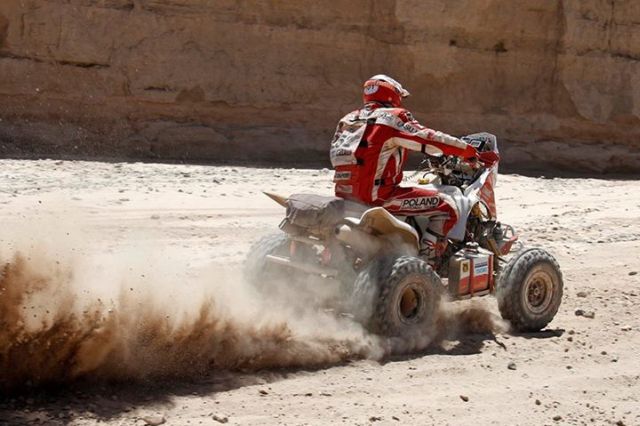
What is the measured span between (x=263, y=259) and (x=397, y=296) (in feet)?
3.97

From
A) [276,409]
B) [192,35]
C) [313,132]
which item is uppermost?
[192,35]

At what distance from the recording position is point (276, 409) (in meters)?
5.80

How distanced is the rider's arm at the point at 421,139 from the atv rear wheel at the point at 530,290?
1083 mm

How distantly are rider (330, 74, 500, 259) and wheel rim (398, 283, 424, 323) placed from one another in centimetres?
62

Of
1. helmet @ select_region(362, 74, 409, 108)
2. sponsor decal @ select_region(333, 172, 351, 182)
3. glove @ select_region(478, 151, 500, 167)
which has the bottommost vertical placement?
sponsor decal @ select_region(333, 172, 351, 182)

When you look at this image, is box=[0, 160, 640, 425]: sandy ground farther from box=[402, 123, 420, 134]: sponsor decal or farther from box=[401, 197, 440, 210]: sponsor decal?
box=[402, 123, 420, 134]: sponsor decal

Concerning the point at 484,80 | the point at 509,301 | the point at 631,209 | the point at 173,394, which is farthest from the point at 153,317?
the point at 484,80

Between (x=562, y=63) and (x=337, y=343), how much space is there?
14.1m

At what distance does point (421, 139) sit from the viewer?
7.43 meters

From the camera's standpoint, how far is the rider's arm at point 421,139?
24.3 ft

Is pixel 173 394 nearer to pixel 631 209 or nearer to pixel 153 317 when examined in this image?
pixel 153 317

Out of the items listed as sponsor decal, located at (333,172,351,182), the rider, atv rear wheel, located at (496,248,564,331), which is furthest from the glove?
sponsor decal, located at (333,172,351,182)

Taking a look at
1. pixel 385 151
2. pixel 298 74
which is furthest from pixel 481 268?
pixel 298 74

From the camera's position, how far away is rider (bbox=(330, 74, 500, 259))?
7.41m
